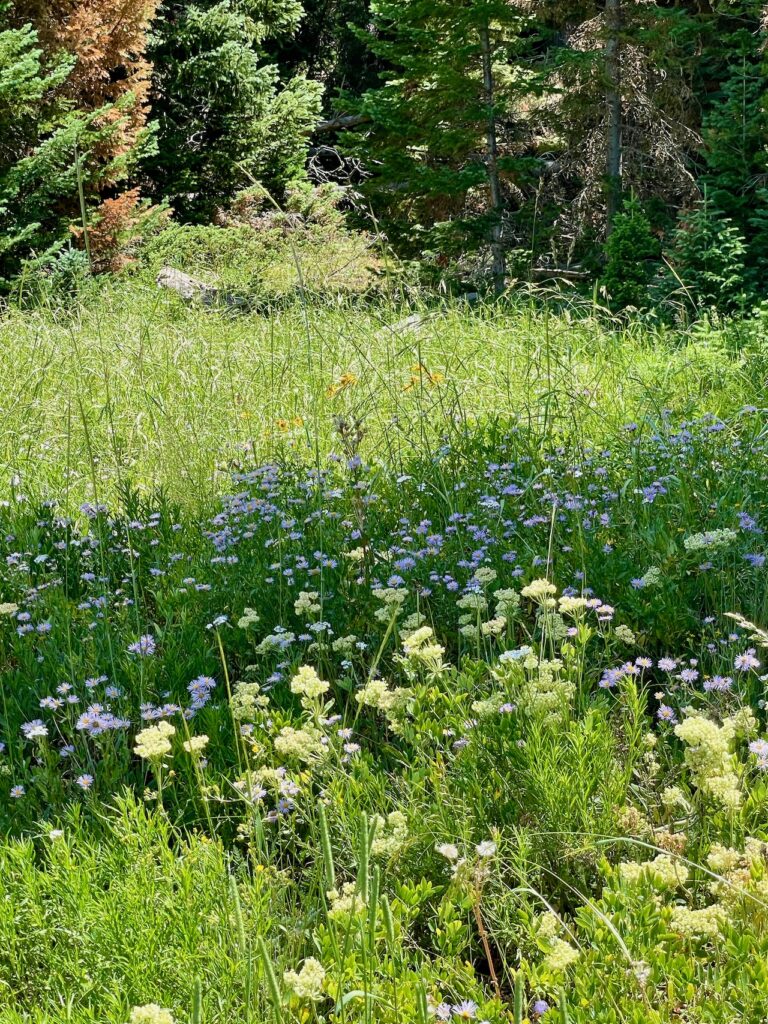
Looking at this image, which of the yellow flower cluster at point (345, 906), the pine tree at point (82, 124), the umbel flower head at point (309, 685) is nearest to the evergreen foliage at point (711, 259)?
the pine tree at point (82, 124)

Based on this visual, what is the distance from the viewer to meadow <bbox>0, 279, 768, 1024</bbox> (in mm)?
1374

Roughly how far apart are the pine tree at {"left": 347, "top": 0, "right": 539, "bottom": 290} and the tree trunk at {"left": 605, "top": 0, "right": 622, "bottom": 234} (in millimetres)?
835

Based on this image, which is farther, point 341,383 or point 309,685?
point 341,383

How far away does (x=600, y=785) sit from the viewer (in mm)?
1766

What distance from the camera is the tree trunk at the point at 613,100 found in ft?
32.6

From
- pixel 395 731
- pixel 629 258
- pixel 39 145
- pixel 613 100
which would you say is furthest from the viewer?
pixel 39 145

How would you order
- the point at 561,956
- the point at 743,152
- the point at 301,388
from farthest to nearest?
the point at 743,152, the point at 301,388, the point at 561,956

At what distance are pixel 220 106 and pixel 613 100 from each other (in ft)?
23.2

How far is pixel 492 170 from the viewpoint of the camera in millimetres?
10492

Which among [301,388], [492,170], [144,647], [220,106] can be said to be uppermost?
[220,106]

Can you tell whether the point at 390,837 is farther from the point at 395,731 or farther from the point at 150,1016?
the point at 150,1016

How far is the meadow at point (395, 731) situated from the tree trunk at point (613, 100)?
22.3ft

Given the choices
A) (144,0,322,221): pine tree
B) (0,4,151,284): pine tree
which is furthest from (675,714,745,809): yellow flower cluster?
(144,0,322,221): pine tree

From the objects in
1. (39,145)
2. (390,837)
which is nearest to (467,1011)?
(390,837)
